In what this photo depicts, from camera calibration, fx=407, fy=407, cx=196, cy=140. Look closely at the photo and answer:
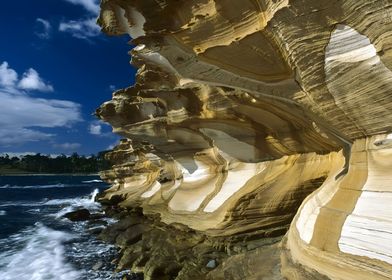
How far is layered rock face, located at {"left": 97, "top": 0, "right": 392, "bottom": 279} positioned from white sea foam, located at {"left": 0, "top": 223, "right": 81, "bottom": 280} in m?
2.01

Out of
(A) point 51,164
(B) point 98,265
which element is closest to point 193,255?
(B) point 98,265

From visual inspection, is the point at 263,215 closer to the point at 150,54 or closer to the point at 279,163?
the point at 279,163

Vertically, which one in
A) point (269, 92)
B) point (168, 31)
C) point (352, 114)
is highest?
point (168, 31)

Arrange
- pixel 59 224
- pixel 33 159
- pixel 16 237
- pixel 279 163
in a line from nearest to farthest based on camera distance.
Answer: pixel 279 163 → pixel 16 237 → pixel 59 224 → pixel 33 159

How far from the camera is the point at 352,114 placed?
247 inches

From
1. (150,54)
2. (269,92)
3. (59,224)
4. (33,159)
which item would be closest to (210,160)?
(150,54)

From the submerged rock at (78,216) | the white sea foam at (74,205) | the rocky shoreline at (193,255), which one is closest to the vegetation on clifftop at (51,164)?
the white sea foam at (74,205)

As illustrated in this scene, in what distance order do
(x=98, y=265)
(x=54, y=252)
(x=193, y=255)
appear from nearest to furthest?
(x=193, y=255)
(x=98, y=265)
(x=54, y=252)

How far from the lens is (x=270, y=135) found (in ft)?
37.3

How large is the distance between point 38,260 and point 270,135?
871 cm

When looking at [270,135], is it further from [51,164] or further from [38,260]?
[51,164]

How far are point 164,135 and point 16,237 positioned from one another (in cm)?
852

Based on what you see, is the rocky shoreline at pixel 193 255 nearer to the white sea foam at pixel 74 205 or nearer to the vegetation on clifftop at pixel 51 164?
the white sea foam at pixel 74 205

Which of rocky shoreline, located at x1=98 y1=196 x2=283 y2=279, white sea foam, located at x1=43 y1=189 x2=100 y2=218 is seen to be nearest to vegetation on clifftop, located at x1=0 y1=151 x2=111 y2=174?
white sea foam, located at x1=43 y1=189 x2=100 y2=218
